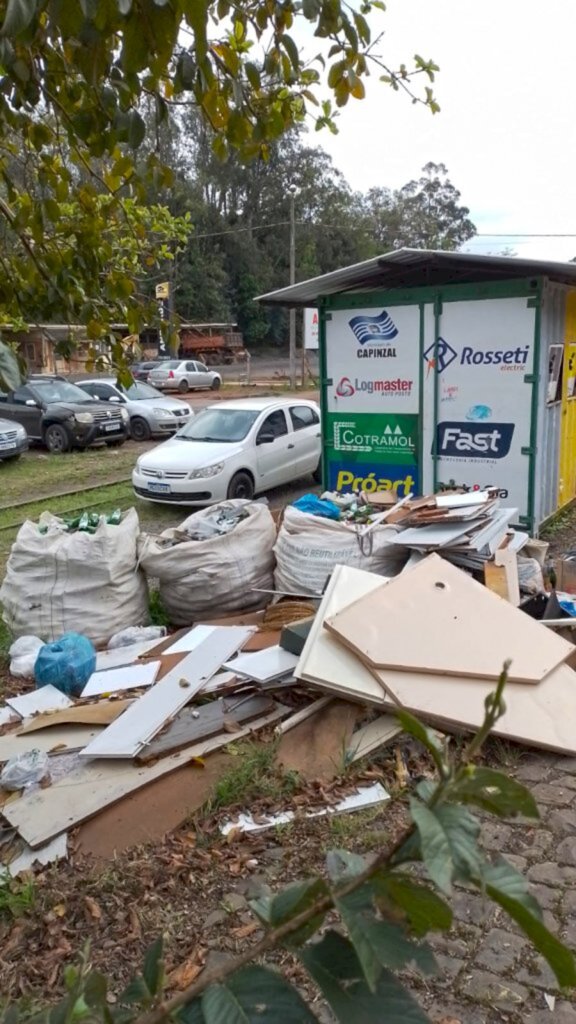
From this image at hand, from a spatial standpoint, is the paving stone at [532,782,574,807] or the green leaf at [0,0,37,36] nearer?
the green leaf at [0,0,37,36]

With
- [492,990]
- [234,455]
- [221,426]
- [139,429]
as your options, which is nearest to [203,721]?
[492,990]

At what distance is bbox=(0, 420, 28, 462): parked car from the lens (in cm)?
1484

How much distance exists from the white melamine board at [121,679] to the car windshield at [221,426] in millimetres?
6267

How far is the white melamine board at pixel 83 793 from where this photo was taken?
341 centimetres

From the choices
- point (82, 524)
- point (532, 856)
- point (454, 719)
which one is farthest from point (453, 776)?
point (82, 524)

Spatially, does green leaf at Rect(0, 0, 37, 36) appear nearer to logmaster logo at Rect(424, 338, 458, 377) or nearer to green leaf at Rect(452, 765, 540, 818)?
green leaf at Rect(452, 765, 540, 818)

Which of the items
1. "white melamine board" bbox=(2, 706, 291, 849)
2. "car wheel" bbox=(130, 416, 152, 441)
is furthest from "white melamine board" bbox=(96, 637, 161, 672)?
"car wheel" bbox=(130, 416, 152, 441)

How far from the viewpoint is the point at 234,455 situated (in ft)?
34.8

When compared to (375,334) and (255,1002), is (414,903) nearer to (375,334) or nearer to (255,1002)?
(255,1002)

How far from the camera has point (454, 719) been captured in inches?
150

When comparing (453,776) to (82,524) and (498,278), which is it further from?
(498,278)

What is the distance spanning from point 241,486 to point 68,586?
525 centimetres

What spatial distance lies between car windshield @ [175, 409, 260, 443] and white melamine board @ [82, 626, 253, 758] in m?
6.13

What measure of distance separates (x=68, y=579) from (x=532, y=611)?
349cm
